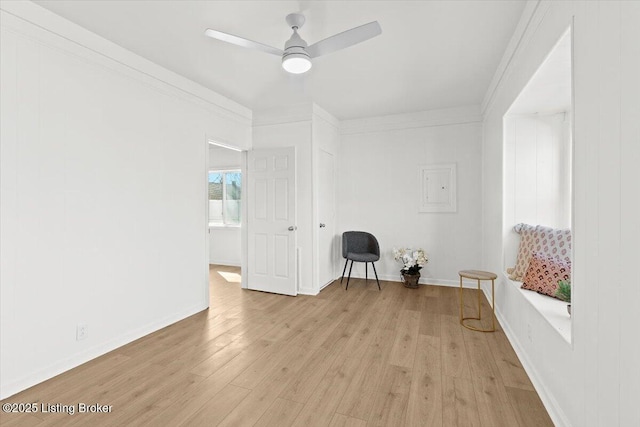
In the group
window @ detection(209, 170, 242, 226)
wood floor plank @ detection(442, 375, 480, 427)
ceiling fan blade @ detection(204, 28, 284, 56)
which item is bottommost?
wood floor plank @ detection(442, 375, 480, 427)

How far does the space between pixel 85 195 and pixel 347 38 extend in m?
2.39

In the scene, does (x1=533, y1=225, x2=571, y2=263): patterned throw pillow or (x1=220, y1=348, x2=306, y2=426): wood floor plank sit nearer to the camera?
(x1=220, y1=348, x2=306, y2=426): wood floor plank

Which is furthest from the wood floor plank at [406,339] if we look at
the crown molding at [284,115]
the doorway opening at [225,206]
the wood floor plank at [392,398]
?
the doorway opening at [225,206]

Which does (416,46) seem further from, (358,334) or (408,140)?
(358,334)

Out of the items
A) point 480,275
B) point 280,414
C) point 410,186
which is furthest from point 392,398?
point 410,186

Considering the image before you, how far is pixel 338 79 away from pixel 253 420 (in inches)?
128

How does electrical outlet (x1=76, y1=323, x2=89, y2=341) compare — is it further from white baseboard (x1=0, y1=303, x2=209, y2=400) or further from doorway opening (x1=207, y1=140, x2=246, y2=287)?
doorway opening (x1=207, y1=140, x2=246, y2=287)

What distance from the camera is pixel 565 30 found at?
1620 mm

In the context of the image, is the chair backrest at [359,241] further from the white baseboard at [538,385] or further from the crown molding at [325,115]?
the white baseboard at [538,385]

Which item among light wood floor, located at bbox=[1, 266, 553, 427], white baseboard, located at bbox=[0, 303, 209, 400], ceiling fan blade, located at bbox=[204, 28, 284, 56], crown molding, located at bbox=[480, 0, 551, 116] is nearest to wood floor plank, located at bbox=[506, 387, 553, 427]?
light wood floor, located at bbox=[1, 266, 553, 427]

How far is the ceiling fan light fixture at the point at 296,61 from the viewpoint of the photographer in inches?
88.8

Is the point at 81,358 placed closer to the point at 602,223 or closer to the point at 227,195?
the point at 602,223

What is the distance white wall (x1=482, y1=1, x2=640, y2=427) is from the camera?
1.08m

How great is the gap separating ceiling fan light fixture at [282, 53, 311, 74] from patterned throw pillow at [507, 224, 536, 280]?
241cm
